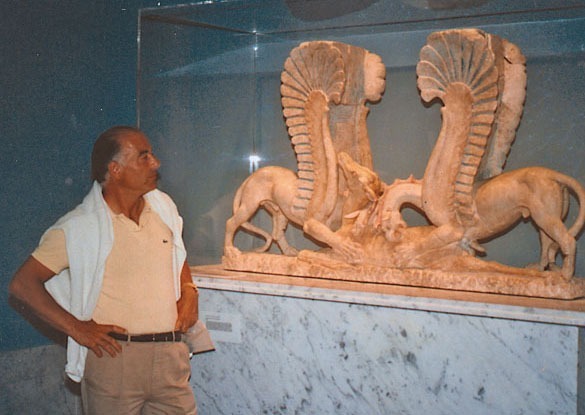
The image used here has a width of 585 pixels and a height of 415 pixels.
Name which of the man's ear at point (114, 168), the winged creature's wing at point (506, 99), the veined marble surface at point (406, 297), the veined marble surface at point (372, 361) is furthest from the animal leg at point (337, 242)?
the man's ear at point (114, 168)

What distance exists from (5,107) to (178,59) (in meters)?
1.19

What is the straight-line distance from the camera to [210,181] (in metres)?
5.45

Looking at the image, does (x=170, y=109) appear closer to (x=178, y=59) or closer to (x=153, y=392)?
(x=178, y=59)

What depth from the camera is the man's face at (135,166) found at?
11.1 feet

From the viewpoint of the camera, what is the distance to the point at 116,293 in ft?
10.6

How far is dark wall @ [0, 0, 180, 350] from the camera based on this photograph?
4.54 metres

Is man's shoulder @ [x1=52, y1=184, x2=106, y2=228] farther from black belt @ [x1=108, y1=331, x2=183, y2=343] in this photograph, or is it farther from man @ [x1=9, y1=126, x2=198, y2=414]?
black belt @ [x1=108, y1=331, x2=183, y2=343]

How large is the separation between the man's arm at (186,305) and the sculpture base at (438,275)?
1.10 meters

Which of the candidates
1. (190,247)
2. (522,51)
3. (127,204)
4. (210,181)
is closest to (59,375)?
(190,247)

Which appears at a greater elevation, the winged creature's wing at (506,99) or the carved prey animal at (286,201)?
the winged creature's wing at (506,99)

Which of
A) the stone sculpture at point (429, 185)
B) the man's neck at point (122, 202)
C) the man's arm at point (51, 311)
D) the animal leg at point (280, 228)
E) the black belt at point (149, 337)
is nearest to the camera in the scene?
the man's arm at point (51, 311)

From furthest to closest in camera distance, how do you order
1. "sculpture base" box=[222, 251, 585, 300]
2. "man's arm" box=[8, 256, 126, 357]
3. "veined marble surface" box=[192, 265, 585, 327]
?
"sculpture base" box=[222, 251, 585, 300], "veined marble surface" box=[192, 265, 585, 327], "man's arm" box=[8, 256, 126, 357]

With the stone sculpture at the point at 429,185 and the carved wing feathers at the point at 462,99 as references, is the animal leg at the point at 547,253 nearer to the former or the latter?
the stone sculpture at the point at 429,185

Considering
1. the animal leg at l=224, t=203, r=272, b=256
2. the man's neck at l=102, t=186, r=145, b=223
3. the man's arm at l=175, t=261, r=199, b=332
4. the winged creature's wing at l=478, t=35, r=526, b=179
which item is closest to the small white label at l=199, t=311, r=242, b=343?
the animal leg at l=224, t=203, r=272, b=256
